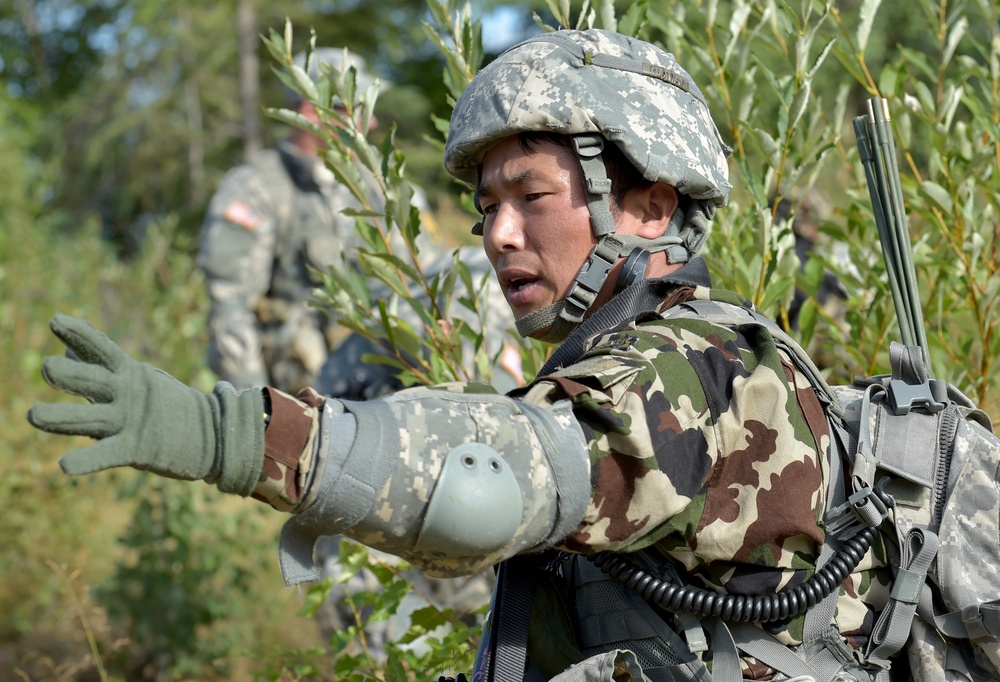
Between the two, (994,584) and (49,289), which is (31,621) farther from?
(994,584)

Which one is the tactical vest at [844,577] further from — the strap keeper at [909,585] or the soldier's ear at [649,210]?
the soldier's ear at [649,210]

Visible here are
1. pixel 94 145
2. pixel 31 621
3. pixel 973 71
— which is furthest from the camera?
pixel 94 145

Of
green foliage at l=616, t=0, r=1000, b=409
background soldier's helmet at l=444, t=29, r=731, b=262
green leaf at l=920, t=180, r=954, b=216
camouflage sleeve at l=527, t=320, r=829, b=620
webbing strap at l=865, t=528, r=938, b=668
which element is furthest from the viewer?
green leaf at l=920, t=180, r=954, b=216

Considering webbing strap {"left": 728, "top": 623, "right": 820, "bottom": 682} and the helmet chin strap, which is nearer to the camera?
webbing strap {"left": 728, "top": 623, "right": 820, "bottom": 682}

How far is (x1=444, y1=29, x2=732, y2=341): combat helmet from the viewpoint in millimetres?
2029

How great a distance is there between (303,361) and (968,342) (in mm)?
4192

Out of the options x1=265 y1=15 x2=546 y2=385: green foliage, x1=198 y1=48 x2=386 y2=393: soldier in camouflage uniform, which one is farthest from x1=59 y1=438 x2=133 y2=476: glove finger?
x1=198 y1=48 x2=386 y2=393: soldier in camouflage uniform

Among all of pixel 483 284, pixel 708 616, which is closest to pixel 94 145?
pixel 483 284

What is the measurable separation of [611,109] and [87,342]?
1.06 metres

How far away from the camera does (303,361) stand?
21.5ft

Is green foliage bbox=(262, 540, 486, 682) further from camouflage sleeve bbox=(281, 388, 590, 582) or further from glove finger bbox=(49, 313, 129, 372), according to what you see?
glove finger bbox=(49, 313, 129, 372)

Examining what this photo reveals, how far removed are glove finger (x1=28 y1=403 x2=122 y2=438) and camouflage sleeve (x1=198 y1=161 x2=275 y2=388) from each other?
5006 mm

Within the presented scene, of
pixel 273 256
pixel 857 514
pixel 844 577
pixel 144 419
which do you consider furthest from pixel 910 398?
pixel 273 256

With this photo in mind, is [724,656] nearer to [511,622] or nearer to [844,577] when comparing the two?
[844,577]
